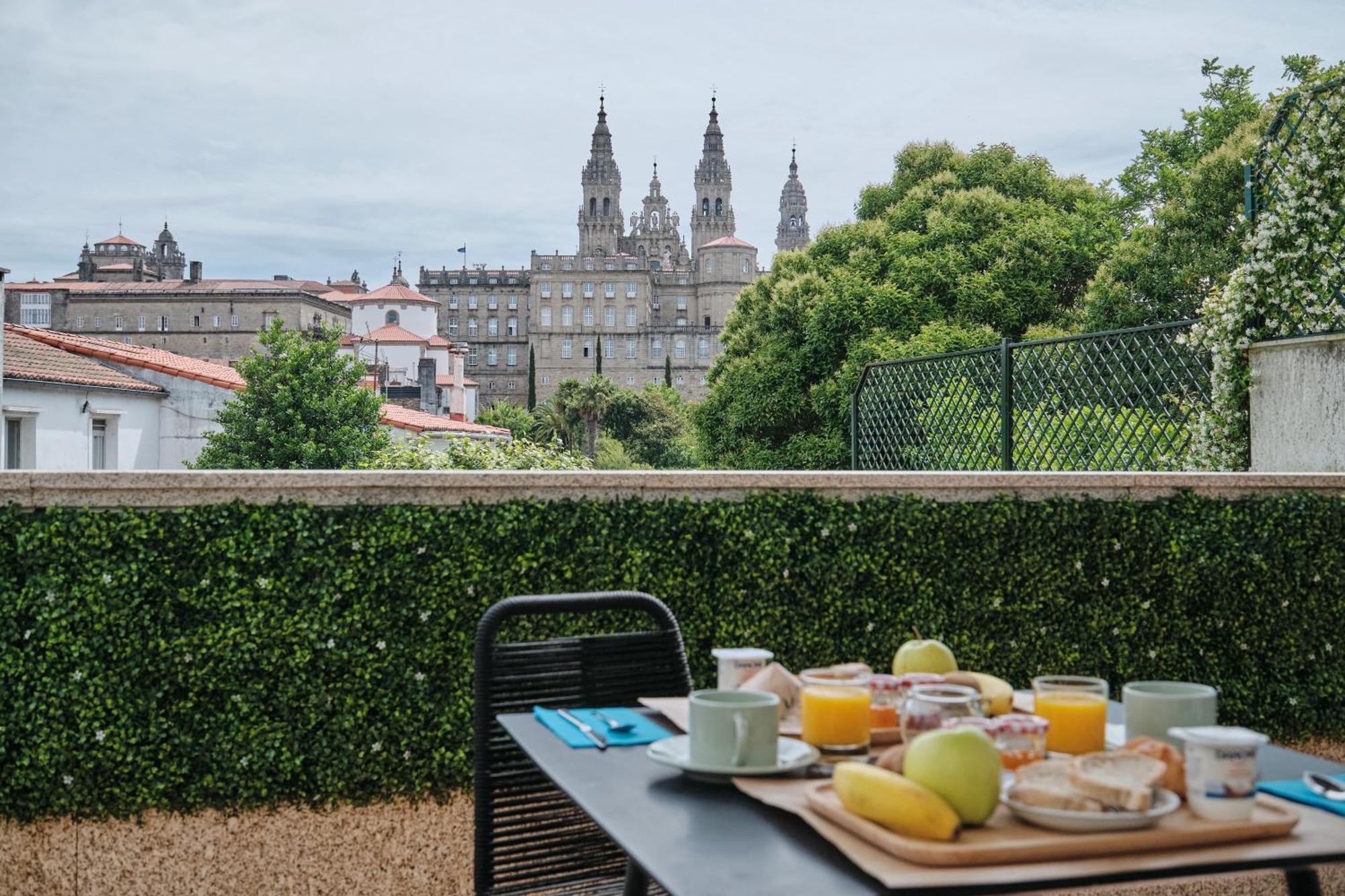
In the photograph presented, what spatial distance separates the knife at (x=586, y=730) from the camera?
2107mm

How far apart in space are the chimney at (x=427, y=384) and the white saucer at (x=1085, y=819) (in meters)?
63.6

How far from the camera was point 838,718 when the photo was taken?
193cm

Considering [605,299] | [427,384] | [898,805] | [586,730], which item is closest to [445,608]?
[586,730]

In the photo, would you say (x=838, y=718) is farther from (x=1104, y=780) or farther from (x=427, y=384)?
(x=427, y=384)

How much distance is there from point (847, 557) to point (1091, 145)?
32.5 metres

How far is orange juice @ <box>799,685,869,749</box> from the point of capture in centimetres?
193

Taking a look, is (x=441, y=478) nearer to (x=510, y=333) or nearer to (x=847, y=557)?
(x=847, y=557)

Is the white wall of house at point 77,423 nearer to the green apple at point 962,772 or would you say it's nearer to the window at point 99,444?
the window at point 99,444

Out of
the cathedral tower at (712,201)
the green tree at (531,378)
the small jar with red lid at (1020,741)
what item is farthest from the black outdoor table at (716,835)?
the cathedral tower at (712,201)

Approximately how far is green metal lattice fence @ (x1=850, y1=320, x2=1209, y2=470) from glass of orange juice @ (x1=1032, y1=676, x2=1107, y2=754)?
14.8 feet

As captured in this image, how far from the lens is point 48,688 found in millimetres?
3721

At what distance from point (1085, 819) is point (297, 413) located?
37204 mm

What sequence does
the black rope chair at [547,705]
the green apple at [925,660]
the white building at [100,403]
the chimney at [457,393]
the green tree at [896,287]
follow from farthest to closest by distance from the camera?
the chimney at [457,393], the white building at [100,403], the green tree at [896,287], the black rope chair at [547,705], the green apple at [925,660]

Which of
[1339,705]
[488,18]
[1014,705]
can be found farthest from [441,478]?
[488,18]
